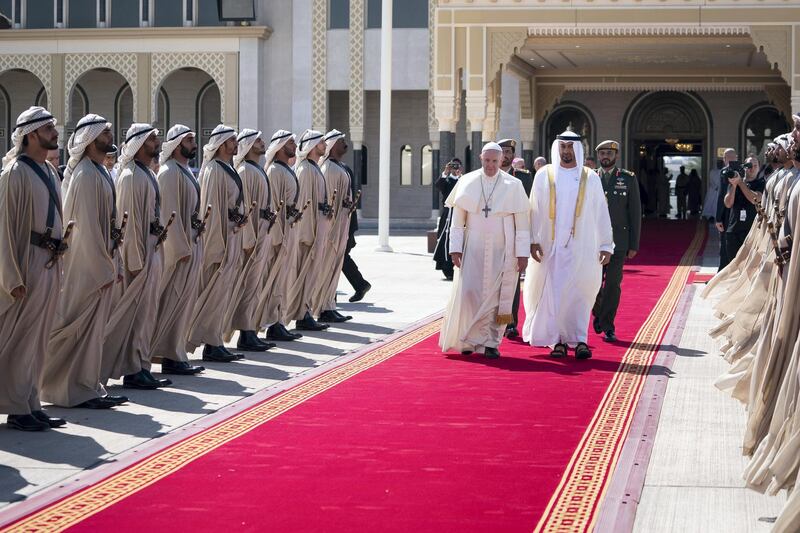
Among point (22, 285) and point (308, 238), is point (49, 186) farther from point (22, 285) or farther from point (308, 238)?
point (308, 238)

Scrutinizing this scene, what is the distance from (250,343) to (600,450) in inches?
172

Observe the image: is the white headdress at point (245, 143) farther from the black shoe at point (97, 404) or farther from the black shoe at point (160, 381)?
the black shoe at point (97, 404)

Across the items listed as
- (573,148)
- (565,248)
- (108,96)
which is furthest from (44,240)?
(108,96)

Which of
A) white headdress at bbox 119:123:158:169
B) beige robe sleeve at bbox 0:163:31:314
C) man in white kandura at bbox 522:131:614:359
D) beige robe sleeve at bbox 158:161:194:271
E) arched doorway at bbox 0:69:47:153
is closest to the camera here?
beige robe sleeve at bbox 0:163:31:314

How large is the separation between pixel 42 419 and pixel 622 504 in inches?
125

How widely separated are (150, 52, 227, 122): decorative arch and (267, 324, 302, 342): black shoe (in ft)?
78.2

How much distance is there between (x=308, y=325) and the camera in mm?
11344

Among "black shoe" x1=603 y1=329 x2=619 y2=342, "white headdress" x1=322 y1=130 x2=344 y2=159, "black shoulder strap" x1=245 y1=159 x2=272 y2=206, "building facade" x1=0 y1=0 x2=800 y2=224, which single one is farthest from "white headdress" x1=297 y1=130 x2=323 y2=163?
"building facade" x1=0 y1=0 x2=800 y2=224

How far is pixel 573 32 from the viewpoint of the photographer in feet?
74.4

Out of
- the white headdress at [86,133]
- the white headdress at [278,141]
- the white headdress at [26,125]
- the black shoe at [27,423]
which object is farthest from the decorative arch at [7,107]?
the black shoe at [27,423]

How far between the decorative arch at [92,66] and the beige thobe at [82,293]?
2733 cm

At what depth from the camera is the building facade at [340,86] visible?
1261 inches

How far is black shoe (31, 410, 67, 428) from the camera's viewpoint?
6773 millimetres

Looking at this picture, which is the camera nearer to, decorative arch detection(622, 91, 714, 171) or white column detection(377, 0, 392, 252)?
white column detection(377, 0, 392, 252)
